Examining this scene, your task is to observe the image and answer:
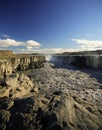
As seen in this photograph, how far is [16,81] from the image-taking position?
1420 cm

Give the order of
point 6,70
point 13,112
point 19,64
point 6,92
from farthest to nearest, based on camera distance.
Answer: point 19,64, point 6,70, point 6,92, point 13,112

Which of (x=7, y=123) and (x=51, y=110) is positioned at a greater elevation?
(x=51, y=110)

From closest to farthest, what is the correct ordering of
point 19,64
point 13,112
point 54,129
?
point 54,129 < point 13,112 < point 19,64

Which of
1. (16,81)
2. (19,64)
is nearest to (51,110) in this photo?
(16,81)

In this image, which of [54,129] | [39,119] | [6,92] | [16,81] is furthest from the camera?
[16,81]

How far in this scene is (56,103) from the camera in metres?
6.00

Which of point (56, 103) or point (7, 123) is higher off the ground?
point (56, 103)

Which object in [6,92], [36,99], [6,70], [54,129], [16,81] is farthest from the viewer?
[6,70]

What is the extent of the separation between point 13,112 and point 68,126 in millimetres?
2069

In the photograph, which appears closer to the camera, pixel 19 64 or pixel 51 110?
pixel 51 110

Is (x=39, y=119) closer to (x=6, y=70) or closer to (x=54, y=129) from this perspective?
(x=54, y=129)

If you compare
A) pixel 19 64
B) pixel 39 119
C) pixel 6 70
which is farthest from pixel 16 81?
pixel 19 64

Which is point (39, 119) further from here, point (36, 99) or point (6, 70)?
point (6, 70)

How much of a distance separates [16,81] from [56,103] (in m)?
8.83
